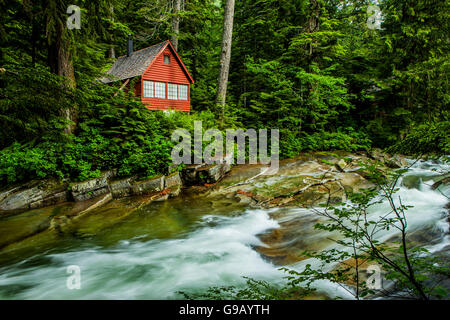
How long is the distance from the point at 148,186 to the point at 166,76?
12072 mm

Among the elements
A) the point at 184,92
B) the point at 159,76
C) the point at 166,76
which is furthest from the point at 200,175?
the point at 184,92

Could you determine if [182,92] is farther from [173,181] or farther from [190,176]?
[173,181]

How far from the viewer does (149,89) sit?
17.3m

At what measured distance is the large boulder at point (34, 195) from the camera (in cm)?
670

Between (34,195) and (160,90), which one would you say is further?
(160,90)

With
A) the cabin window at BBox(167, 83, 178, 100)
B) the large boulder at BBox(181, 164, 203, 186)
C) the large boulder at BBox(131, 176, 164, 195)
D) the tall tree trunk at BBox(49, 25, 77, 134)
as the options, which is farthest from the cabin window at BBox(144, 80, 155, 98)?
the large boulder at BBox(131, 176, 164, 195)

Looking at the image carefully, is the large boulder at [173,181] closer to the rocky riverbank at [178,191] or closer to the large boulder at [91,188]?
the rocky riverbank at [178,191]

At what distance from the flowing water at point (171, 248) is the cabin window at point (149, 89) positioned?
11.8m

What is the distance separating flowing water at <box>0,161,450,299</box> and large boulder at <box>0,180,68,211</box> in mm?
494
